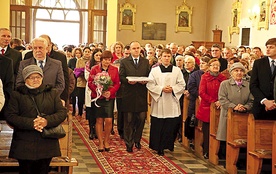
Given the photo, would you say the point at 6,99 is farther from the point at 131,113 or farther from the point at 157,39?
the point at 157,39

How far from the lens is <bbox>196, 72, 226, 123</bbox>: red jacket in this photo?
8602 mm

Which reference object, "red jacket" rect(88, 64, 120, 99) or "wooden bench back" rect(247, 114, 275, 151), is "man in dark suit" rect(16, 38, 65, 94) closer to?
"red jacket" rect(88, 64, 120, 99)

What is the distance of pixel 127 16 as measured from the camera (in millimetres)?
28062

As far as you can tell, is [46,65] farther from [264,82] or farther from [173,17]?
[173,17]

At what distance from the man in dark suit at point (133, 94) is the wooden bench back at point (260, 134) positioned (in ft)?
8.27

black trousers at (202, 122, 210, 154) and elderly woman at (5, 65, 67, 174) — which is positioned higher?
elderly woman at (5, 65, 67, 174)

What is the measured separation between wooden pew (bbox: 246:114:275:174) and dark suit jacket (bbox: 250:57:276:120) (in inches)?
11.4

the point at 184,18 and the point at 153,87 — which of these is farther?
the point at 184,18

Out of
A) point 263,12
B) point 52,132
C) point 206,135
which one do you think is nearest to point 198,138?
point 206,135

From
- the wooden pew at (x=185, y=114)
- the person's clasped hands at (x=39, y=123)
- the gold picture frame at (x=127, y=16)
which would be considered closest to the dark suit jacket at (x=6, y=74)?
the person's clasped hands at (x=39, y=123)

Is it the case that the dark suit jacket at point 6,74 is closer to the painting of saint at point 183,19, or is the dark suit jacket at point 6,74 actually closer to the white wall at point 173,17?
the white wall at point 173,17

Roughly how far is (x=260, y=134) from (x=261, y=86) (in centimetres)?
70

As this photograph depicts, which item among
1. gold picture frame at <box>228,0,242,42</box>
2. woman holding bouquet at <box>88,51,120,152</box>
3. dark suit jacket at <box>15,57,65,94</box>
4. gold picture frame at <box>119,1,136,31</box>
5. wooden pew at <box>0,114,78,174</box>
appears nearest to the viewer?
wooden pew at <box>0,114,78,174</box>

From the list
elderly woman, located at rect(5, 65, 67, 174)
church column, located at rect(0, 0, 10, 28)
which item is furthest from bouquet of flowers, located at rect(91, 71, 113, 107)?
church column, located at rect(0, 0, 10, 28)
